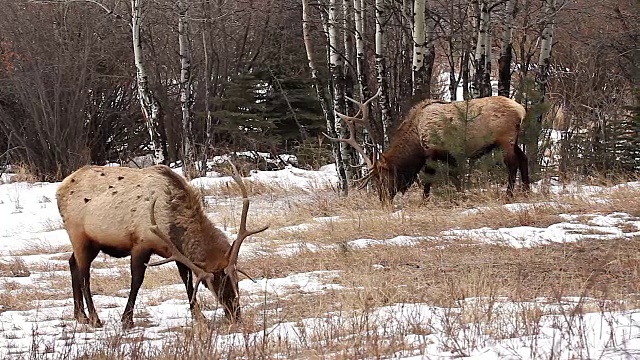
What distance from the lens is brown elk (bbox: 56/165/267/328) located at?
670cm

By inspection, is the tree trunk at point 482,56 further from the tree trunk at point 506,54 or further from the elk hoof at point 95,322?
the elk hoof at point 95,322

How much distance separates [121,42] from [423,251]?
553 inches

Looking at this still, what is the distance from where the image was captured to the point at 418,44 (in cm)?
1295

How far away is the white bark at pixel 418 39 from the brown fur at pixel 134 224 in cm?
659

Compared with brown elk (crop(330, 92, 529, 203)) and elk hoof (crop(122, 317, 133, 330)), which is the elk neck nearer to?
brown elk (crop(330, 92, 529, 203))

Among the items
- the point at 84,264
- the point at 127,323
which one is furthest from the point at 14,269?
the point at 127,323

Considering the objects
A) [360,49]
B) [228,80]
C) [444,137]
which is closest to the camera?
[444,137]

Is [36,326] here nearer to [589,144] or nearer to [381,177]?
[381,177]

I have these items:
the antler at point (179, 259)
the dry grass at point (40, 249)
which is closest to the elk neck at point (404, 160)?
the dry grass at point (40, 249)

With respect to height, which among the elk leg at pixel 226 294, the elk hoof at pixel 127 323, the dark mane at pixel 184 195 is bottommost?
the elk hoof at pixel 127 323

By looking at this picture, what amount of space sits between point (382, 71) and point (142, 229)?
743cm

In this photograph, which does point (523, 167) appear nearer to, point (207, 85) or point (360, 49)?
point (360, 49)

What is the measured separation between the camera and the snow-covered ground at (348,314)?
4406mm

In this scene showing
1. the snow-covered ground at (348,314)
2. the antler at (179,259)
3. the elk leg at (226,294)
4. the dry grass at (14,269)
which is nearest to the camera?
the snow-covered ground at (348,314)
